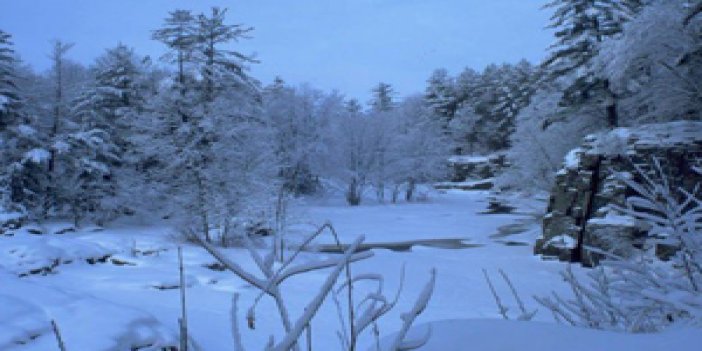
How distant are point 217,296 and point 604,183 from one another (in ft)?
34.8

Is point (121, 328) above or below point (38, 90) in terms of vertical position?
below

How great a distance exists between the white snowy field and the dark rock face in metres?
1.03

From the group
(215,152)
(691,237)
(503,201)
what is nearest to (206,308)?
(691,237)

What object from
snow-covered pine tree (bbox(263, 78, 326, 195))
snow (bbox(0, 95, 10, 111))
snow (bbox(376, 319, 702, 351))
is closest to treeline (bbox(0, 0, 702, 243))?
snow (bbox(0, 95, 10, 111))

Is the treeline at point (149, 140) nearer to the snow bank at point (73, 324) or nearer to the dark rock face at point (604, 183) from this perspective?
the snow bank at point (73, 324)

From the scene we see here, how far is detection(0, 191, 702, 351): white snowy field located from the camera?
3.34 ft

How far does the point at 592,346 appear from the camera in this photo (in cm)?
90

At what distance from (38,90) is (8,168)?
8.65 m

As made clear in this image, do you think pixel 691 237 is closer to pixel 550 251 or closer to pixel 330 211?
pixel 550 251

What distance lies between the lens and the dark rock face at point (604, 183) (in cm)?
1048

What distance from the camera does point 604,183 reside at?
12.6 metres

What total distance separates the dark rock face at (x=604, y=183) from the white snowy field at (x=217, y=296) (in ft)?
3.40

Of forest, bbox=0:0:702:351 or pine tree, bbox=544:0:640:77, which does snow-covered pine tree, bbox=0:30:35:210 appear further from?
pine tree, bbox=544:0:640:77

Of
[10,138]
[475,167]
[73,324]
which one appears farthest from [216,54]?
[475,167]
